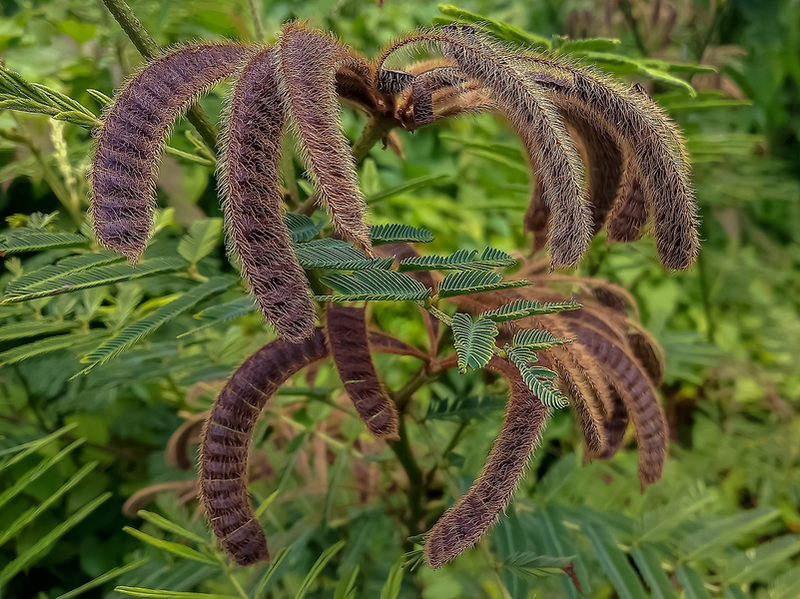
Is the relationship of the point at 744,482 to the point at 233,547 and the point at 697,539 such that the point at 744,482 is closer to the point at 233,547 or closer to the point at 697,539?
the point at 697,539

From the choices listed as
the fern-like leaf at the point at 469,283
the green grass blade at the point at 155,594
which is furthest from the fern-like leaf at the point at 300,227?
the green grass blade at the point at 155,594

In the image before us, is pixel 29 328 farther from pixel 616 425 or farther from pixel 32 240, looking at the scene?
pixel 616 425

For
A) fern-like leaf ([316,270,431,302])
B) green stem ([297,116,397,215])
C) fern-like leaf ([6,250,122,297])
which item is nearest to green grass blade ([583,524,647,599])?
fern-like leaf ([316,270,431,302])

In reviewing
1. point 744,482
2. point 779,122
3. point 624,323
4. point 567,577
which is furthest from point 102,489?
point 779,122

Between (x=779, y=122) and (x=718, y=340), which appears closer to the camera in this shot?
(x=718, y=340)

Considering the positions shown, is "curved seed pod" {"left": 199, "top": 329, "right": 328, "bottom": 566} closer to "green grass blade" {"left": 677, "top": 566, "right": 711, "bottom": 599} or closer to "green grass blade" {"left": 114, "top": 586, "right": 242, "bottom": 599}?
"green grass blade" {"left": 114, "top": 586, "right": 242, "bottom": 599}

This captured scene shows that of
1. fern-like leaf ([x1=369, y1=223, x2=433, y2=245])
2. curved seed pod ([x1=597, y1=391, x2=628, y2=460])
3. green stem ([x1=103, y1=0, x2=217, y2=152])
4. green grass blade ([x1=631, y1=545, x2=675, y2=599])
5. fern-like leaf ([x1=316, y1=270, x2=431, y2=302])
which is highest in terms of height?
green stem ([x1=103, y1=0, x2=217, y2=152])
